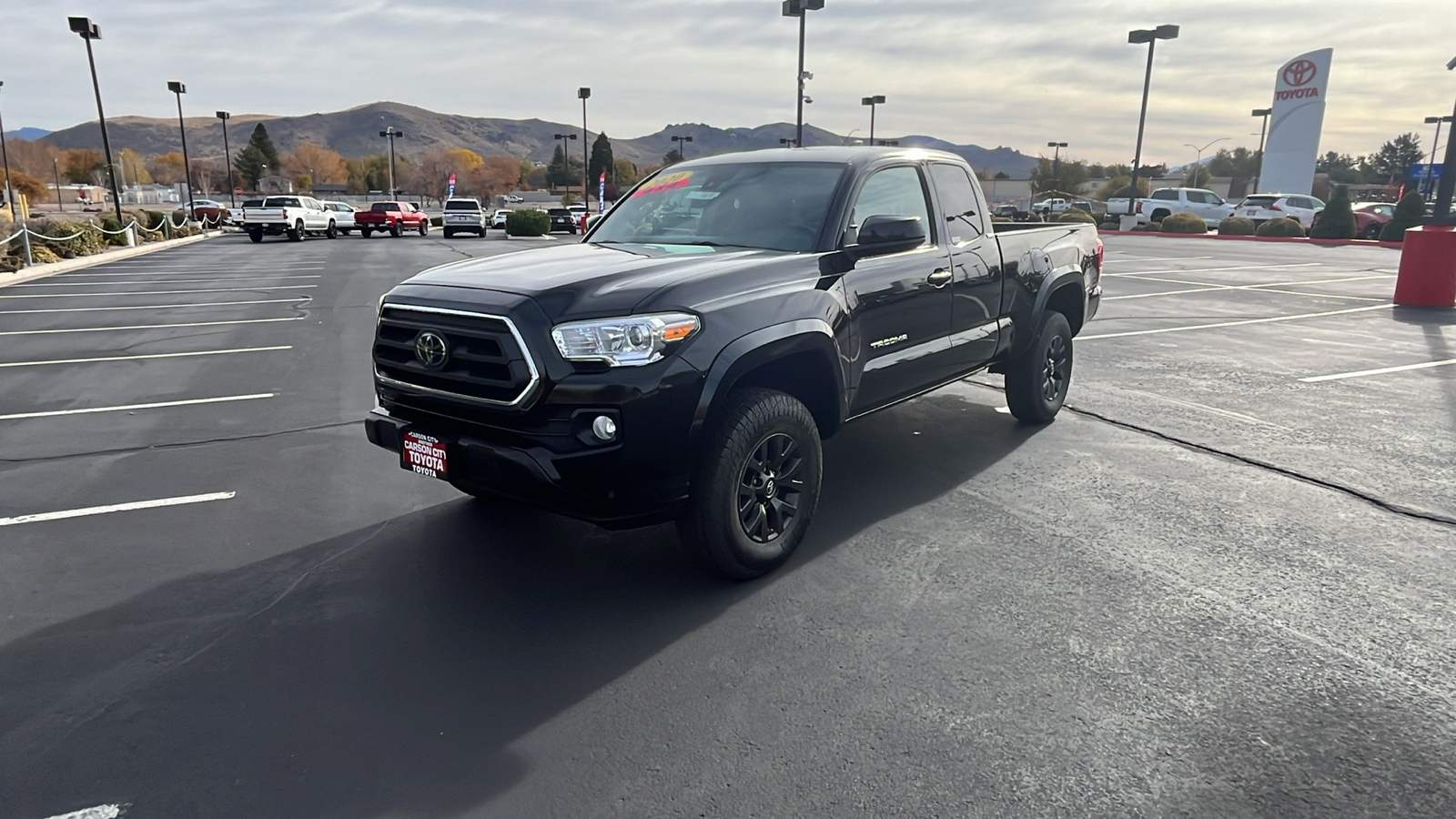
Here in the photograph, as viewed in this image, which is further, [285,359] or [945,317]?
[285,359]

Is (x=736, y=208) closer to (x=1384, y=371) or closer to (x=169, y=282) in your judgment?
(x=1384, y=371)

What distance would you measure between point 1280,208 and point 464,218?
3267 centimetres

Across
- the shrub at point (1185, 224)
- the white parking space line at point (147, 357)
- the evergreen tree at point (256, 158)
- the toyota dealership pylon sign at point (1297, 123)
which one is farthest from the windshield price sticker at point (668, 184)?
the evergreen tree at point (256, 158)

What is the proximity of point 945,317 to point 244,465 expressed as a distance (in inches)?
176

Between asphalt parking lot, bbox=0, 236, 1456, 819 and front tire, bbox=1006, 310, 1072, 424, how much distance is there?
0.59ft

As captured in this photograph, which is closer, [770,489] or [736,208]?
[770,489]

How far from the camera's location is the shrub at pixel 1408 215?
25.4 metres

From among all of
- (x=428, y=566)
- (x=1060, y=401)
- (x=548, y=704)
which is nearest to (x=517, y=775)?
(x=548, y=704)

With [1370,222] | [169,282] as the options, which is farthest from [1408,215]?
[169,282]

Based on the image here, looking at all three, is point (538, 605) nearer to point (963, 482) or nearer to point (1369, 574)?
point (963, 482)

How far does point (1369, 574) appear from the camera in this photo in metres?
4.23

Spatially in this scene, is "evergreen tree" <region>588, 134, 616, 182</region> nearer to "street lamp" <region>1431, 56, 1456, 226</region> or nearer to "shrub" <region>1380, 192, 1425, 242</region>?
"shrub" <region>1380, 192, 1425, 242</region>

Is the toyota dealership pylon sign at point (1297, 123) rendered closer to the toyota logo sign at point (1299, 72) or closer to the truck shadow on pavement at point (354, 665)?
the toyota logo sign at point (1299, 72)

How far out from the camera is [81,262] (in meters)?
22.4
